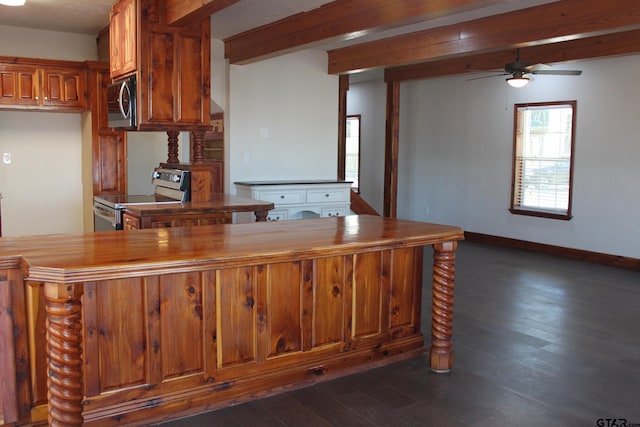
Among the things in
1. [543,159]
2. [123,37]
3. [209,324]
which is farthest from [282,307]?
[543,159]

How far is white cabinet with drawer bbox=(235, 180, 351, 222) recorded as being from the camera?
6.23 meters

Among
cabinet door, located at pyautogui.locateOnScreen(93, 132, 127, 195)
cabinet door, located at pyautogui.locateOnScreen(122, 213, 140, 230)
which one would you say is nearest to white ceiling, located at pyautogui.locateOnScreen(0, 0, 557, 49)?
cabinet door, located at pyautogui.locateOnScreen(93, 132, 127, 195)

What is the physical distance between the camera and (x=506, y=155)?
762cm

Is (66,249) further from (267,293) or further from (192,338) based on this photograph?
(267,293)

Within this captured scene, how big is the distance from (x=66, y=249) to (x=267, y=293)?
940mm

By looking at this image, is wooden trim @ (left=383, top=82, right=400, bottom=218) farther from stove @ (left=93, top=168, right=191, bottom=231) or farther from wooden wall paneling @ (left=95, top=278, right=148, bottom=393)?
wooden wall paneling @ (left=95, top=278, right=148, bottom=393)

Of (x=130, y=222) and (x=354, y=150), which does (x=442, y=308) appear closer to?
(x=130, y=222)

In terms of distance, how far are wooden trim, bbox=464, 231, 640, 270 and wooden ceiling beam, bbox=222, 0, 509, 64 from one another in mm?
3957

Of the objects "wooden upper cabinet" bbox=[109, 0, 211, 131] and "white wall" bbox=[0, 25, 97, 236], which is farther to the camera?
"white wall" bbox=[0, 25, 97, 236]

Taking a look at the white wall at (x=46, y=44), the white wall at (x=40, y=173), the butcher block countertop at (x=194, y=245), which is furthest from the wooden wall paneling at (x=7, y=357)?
the white wall at (x=46, y=44)

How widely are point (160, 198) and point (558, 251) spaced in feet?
16.0

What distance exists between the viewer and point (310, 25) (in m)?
5.12

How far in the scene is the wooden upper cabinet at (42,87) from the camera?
552 cm

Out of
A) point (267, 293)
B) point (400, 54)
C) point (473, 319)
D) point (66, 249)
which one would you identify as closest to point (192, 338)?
point (267, 293)
